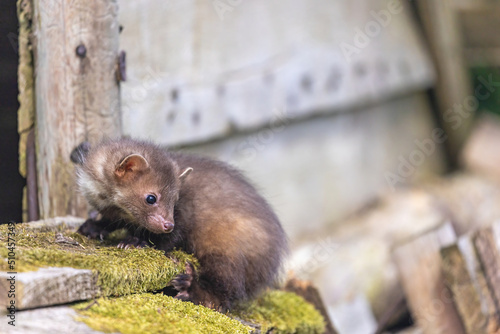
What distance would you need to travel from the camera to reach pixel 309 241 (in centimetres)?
948

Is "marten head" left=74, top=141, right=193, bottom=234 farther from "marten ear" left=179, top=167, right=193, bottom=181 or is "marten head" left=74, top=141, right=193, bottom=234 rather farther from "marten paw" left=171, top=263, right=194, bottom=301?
"marten paw" left=171, top=263, right=194, bottom=301

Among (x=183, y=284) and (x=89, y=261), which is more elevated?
(x=89, y=261)

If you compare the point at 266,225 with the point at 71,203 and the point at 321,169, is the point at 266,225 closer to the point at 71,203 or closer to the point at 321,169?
the point at 71,203

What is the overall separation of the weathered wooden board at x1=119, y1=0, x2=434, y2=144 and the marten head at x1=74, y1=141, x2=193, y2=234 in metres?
2.23

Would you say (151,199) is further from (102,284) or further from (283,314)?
(283,314)

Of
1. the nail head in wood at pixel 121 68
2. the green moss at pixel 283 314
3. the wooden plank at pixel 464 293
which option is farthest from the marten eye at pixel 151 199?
the wooden plank at pixel 464 293

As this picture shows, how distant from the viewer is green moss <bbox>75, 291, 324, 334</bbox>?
3.07 metres

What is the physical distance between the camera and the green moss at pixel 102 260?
3.23 meters

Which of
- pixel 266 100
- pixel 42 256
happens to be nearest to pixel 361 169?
pixel 266 100

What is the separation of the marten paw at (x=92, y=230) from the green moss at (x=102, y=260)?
13cm

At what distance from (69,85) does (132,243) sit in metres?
1.44

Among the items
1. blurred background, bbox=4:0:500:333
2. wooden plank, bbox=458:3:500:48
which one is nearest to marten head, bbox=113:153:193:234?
blurred background, bbox=4:0:500:333

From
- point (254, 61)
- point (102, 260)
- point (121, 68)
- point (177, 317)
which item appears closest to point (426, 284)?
point (177, 317)

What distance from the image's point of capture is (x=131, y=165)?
4.45 m
